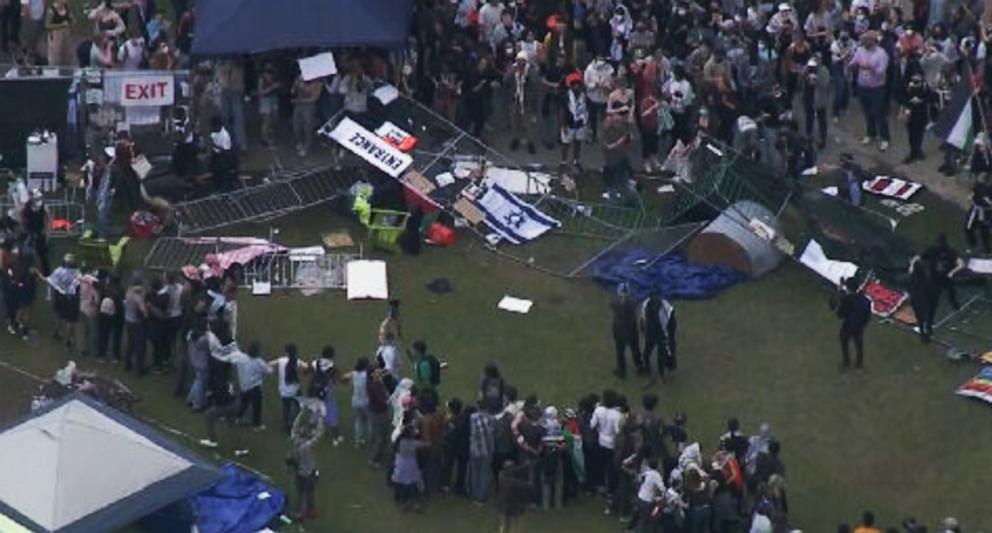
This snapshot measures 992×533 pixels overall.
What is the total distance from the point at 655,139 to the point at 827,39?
3.57 m

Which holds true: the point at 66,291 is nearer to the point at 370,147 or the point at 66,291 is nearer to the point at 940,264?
the point at 370,147

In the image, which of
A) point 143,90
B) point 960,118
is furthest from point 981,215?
point 143,90

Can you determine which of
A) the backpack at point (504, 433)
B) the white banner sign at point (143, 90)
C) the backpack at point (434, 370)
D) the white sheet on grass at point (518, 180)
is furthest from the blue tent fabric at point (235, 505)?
the white banner sign at point (143, 90)

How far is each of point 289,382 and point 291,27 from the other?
8.15 meters

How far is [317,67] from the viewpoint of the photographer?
39375 mm

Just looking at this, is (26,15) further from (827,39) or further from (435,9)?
(827,39)

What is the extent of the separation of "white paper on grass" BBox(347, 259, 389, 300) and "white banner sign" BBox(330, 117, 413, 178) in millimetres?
1630

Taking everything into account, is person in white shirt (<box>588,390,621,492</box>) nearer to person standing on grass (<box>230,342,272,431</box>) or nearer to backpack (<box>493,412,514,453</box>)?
backpack (<box>493,412,514,453</box>)

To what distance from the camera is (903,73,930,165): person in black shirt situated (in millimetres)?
39562

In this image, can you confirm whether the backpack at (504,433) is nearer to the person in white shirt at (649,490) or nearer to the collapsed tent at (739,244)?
the person in white shirt at (649,490)

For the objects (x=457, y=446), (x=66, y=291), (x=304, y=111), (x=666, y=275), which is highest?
(x=304, y=111)

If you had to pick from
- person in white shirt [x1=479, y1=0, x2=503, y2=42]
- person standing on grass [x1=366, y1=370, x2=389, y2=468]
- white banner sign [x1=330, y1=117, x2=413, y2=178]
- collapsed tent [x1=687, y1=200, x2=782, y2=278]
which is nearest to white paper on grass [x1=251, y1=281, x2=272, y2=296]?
white banner sign [x1=330, y1=117, x2=413, y2=178]

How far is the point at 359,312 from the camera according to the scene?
119 feet

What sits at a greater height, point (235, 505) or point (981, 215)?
point (981, 215)
